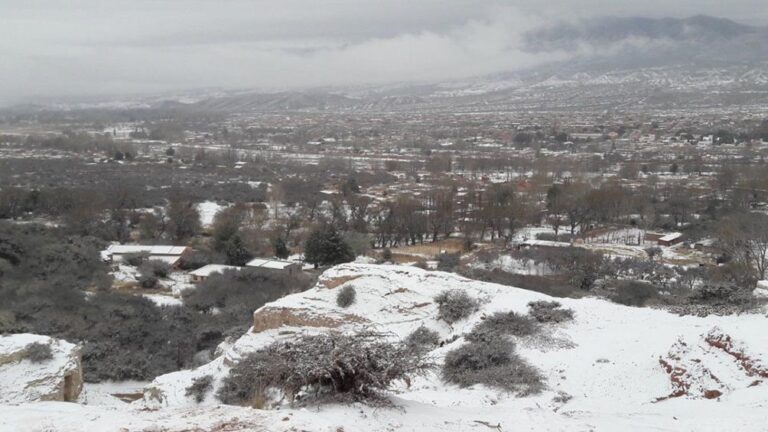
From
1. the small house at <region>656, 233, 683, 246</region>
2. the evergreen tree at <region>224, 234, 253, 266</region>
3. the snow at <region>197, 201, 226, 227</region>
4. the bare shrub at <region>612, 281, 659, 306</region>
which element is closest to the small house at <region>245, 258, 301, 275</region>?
the evergreen tree at <region>224, 234, 253, 266</region>

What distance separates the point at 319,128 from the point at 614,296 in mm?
103123

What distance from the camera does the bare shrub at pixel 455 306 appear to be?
17.0 metres

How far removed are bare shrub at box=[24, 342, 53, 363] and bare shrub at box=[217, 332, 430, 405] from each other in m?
6.28

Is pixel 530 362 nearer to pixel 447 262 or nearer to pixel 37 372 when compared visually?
pixel 37 372

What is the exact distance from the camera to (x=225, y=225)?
36.7 metres

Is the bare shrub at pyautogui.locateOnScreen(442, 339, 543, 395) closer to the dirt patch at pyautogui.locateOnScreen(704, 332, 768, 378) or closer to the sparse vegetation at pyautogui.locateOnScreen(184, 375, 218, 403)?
the dirt patch at pyautogui.locateOnScreen(704, 332, 768, 378)

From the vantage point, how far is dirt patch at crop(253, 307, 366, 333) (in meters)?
17.1

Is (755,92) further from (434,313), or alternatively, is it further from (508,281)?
(434,313)

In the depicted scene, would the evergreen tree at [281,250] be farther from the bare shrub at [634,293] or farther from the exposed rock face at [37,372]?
the exposed rock face at [37,372]

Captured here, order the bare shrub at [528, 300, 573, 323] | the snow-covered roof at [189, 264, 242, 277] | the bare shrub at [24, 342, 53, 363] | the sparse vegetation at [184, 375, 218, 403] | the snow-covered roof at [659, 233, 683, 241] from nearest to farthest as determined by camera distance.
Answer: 1. the bare shrub at [24, 342, 53, 363]
2. the sparse vegetation at [184, 375, 218, 403]
3. the bare shrub at [528, 300, 573, 323]
4. the snow-covered roof at [189, 264, 242, 277]
5. the snow-covered roof at [659, 233, 683, 241]

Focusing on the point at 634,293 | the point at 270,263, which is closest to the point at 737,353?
the point at 634,293

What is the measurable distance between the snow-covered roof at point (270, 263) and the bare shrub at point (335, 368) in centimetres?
2338

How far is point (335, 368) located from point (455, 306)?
9.54 meters

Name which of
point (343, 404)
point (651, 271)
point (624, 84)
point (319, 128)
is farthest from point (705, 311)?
point (624, 84)
